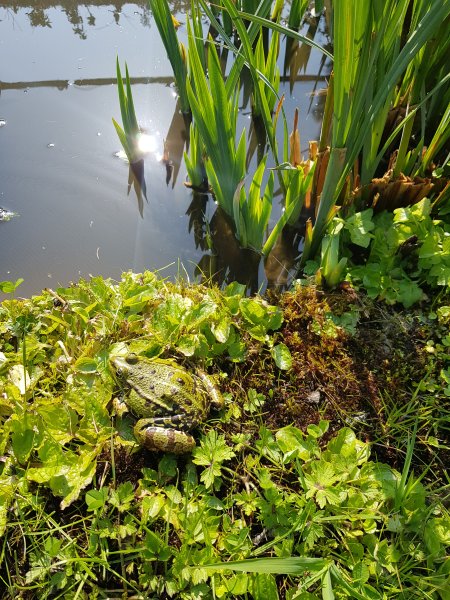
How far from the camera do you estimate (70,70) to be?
10.4 ft

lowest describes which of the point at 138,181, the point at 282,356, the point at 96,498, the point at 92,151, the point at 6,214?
the point at 96,498

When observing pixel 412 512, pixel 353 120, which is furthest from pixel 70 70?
pixel 412 512

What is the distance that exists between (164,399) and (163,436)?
0.44 ft

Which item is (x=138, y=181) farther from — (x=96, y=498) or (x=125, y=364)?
(x=96, y=498)

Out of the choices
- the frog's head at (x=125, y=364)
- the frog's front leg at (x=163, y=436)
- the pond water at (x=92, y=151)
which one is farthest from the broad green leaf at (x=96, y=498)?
the pond water at (x=92, y=151)

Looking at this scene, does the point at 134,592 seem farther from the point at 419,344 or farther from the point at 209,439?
the point at 419,344

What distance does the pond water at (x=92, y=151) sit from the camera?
234 cm

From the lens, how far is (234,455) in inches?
57.6

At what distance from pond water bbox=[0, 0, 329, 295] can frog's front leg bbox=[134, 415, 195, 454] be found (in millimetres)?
938

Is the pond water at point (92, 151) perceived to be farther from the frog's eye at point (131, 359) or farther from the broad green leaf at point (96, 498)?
the broad green leaf at point (96, 498)

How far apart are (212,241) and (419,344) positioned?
3.92 ft

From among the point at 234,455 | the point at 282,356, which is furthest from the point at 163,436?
the point at 282,356

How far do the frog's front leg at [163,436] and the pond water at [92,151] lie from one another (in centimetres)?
94

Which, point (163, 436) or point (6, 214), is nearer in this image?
point (163, 436)
